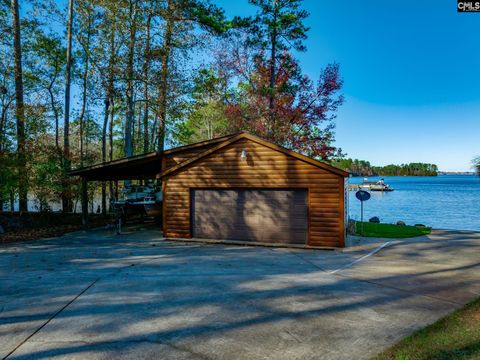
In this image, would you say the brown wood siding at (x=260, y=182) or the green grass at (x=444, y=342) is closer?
the green grass at (x=444, y=342)

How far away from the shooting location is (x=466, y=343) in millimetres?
3531

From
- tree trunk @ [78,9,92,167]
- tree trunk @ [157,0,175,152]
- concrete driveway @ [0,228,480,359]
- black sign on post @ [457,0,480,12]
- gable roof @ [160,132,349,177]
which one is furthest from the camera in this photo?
tree trunk @ [78,9,92,167]

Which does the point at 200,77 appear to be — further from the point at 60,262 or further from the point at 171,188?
the point at 60,262

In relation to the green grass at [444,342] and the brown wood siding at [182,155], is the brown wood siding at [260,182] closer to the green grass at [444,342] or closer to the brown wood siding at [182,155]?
the brown wood siding at [182,155]

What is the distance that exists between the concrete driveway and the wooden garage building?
1419 mm

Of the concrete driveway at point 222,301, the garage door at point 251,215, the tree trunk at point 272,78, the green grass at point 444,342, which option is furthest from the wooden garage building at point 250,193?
the tree trunk at point 272,78

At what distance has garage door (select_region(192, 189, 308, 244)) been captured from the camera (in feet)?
35.6

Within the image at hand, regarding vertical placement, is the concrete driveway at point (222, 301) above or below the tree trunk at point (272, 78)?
Result: below

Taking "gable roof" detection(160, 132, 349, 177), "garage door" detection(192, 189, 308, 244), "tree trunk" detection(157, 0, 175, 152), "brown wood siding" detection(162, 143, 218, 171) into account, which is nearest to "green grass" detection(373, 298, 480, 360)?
"gable roof" detection(160, 132, 349, 177)

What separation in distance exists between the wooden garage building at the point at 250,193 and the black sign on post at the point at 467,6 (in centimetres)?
565

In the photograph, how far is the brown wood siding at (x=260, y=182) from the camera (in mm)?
10367

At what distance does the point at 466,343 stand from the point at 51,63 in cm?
2436

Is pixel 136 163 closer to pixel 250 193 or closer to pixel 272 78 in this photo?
pixel 250 193

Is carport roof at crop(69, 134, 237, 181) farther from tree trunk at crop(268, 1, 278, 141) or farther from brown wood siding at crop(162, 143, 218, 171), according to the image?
tree trunk at crop(268, 1, 278, 141)
